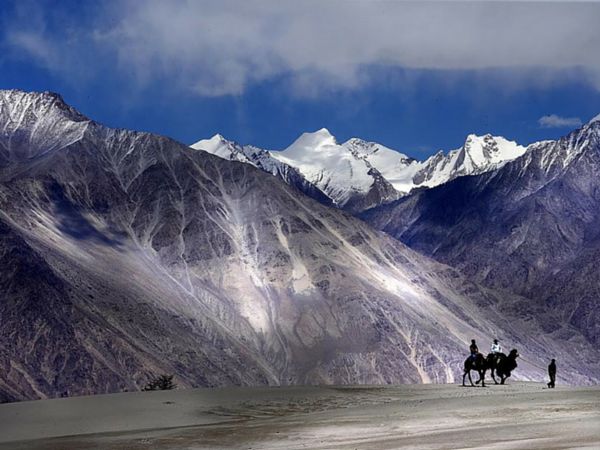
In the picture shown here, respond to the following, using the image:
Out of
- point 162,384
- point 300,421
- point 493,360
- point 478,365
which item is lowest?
point 300,421

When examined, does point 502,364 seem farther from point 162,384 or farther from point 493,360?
point 162,384

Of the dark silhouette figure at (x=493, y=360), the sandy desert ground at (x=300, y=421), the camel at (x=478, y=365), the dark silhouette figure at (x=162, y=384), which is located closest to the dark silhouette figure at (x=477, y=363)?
the camel at (x=478, y=365)

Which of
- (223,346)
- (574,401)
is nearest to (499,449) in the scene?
(574,401)

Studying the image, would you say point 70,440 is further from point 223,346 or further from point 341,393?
point 223,346

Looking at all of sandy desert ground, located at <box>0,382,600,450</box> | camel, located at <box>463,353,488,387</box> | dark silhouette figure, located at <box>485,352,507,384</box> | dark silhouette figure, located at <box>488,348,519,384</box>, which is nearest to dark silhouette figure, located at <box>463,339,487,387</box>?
camel, located at <box>463,353,488,387</box>

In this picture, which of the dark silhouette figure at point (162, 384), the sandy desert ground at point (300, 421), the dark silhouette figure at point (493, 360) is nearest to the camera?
the sandy desert ground at point (300, 421)

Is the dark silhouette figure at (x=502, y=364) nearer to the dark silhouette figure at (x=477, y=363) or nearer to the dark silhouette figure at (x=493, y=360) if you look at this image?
the dark silhouette figure at (x=493, y=360)

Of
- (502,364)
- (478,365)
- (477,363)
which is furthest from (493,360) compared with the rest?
(477,363)

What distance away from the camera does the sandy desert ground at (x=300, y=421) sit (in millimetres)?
26594

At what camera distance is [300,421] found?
1352 inches

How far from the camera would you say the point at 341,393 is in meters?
48.3

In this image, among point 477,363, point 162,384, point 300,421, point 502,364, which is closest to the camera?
point 300,421

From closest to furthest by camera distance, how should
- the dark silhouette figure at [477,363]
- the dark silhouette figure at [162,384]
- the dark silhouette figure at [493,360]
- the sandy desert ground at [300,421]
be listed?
the sandy desert ground at [300,421] < the dark silhouette figure at [477,363] < the dark silhouette figure at [493,360] < the dark silhouette figure at [162,384]

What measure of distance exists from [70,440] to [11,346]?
13322cm
